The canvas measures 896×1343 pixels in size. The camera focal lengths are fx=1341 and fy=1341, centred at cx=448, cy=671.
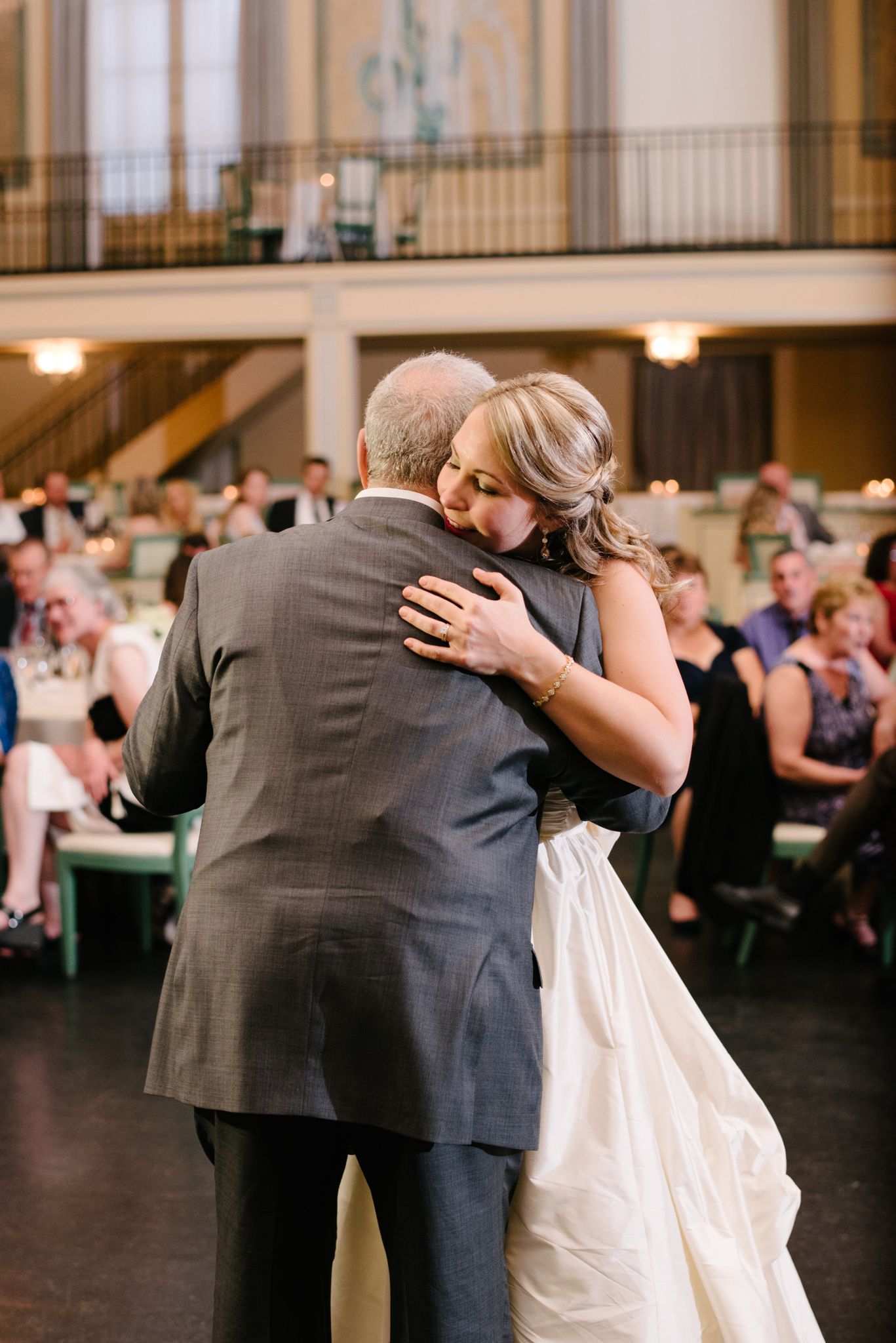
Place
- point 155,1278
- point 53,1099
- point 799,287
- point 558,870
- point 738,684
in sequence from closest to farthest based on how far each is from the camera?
1. point 558,870
2. point 155,1278
3. point 53,1099
4. point 738,684
5. point 799,287

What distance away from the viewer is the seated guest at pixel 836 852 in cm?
381

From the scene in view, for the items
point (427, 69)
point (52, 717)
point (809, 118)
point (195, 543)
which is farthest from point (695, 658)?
point (427, 69)

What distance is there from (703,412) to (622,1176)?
12278 mm

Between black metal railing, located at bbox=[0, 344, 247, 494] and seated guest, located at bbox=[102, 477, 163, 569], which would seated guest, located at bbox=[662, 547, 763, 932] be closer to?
seated guest, located at bbox=[102, 477, 163, 569]

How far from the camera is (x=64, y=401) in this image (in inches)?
524

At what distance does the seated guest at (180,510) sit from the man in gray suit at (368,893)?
8.04 metres

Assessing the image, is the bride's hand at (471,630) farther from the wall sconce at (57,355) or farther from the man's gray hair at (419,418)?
the wall sconce at (57,355)

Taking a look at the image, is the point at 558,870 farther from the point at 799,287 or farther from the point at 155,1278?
the point at 799,287

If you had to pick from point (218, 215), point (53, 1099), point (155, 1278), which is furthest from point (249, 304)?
point (155, 1278)

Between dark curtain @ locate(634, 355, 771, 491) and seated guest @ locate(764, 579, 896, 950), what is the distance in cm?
907

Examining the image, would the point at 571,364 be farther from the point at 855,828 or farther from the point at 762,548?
the point at 855,828

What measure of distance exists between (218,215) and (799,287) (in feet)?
17.5

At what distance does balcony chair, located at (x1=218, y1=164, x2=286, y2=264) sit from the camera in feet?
35.2

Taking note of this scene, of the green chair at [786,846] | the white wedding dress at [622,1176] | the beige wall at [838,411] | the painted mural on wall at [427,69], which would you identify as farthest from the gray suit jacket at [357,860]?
the beige wall at [838,411]
